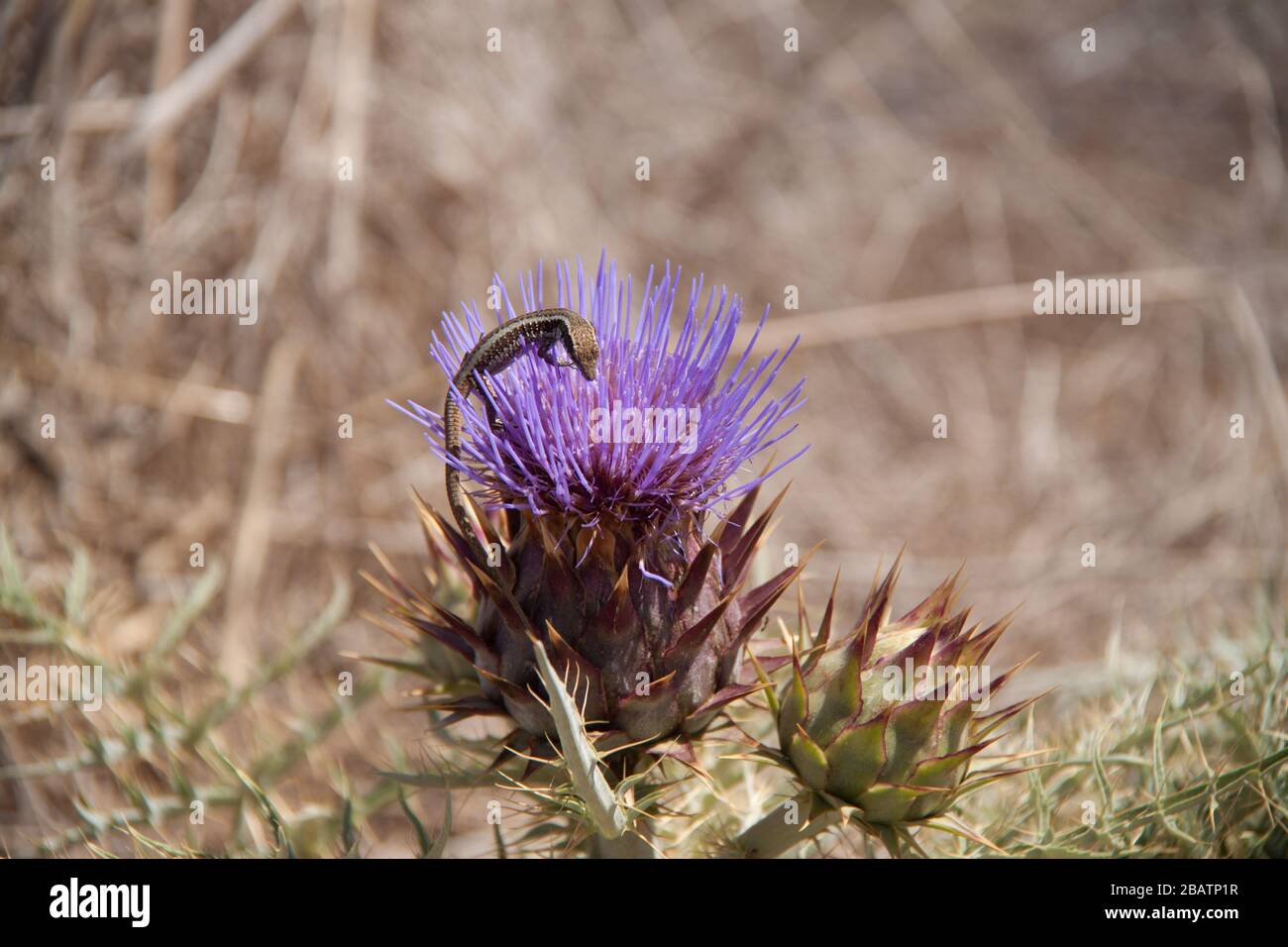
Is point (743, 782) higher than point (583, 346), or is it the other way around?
point (583, 346)

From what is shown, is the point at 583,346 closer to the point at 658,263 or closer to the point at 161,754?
the point at 161,754

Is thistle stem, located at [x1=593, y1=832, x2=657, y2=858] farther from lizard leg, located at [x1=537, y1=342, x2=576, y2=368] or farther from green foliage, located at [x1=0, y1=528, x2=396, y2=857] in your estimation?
lizard leg, located at [x1=537, y1=342, x2=576, y2=368]

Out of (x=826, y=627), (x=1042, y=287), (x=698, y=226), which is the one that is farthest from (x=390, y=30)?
(x=826, y=627)

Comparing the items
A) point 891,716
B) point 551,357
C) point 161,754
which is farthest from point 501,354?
point 161,754

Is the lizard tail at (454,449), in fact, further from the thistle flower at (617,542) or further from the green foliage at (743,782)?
the green foliage at (743,782)

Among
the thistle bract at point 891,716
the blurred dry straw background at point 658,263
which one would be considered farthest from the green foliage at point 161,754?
the thistle bract at point 891,716

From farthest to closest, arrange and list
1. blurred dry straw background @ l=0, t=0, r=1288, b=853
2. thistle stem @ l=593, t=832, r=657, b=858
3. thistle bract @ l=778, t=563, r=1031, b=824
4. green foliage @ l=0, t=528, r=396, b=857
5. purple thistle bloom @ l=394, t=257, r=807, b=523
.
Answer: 1. blurred dry straw background @ l=0, t=0, r=1288, b=853
2. green foliage @ l=0, t=528, r=396, b=857
3. thistle stem @ l=593, t=832, r=657, b=858
4. purple thistle bloom @ l=394, t=257, r=807, b=523
5. thistle bract @ l=778, t=563, r=1031, b=824

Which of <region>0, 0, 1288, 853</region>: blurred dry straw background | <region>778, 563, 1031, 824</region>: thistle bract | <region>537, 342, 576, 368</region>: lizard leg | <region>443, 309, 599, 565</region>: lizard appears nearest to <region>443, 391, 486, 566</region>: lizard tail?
<region>443, 309, 599, 565</region>: lizard
